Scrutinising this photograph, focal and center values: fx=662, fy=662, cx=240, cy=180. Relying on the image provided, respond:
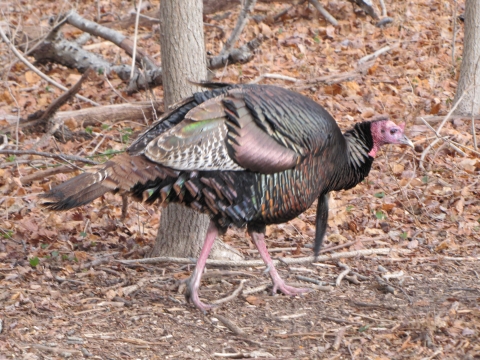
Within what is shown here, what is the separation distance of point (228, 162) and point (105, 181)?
75 centimetres

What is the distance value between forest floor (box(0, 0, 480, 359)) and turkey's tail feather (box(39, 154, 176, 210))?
687mm

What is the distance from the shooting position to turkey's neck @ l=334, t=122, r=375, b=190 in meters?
4.63

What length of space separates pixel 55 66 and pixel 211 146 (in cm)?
560

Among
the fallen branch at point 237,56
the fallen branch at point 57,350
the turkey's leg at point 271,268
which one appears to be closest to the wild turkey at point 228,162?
the turkey's leg at point 271,268

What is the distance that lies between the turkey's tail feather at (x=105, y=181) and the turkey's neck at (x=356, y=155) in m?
1.29

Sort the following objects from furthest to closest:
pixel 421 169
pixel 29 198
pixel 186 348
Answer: pixel 421 169
pixel 29 198
pixel 186 348

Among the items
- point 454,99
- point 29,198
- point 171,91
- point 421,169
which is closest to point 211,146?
point 171,91

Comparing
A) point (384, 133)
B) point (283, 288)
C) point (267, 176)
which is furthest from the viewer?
point (384, 133)

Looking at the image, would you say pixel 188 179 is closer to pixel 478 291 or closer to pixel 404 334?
pixel 404 334

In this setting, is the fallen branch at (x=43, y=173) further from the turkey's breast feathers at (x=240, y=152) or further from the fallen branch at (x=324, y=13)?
the fallen branch at (x=324, y=13)

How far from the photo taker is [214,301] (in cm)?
432

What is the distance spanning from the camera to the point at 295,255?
17.2 feet

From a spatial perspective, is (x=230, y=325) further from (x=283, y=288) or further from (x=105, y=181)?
(x=105, y=181)

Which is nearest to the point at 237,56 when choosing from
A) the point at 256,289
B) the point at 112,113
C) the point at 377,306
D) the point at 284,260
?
the point at 112,113
